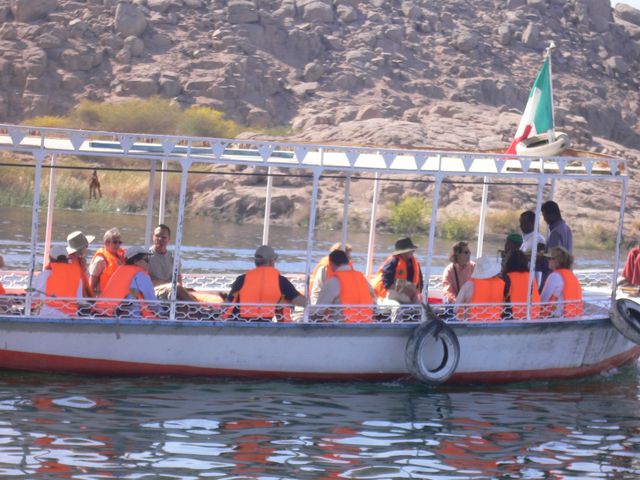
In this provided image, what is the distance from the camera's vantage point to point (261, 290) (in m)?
12.6

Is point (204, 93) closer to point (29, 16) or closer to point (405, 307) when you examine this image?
point (29, 16)

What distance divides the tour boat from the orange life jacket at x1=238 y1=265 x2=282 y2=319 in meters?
0.21

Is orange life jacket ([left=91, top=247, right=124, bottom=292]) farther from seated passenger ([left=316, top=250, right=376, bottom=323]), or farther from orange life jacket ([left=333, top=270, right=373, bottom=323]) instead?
orange life jacket ([left=333, top=270, right=373, bottom=323])

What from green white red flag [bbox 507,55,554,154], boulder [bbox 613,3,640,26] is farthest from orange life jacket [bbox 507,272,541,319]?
boulder [bbox 613,3,640,26]

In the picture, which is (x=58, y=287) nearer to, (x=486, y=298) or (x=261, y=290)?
(x=261, y=290)

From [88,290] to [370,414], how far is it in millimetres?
3150

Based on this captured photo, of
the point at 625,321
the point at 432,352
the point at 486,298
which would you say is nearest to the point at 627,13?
the point at 625,321

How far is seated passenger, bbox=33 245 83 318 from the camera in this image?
1218cm

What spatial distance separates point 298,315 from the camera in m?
12.9

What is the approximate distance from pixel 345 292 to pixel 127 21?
2063 inches

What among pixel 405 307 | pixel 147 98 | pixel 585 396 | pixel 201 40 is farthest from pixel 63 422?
pixel 201 40

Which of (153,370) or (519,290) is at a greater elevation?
(519,290)

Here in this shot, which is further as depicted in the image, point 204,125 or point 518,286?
point 204,125

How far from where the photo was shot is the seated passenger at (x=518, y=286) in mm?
13320
